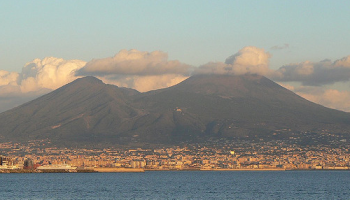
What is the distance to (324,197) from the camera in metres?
125

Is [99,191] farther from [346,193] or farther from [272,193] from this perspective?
[346,193]

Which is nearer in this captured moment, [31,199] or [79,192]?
[31,199]

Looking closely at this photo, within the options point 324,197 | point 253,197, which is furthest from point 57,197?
point 324,197

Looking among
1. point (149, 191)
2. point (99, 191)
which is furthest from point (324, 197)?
point (99, 191)

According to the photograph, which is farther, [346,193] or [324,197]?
[346,193]

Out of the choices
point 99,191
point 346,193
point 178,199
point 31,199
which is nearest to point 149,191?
point 99,191

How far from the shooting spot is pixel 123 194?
128500 millimetres

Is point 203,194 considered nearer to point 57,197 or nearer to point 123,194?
point 123,194

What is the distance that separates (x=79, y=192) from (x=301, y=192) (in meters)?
46.3

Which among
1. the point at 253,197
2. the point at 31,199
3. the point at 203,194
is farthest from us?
the point at 203,194

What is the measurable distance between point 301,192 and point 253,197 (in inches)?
755

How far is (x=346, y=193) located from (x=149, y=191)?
40859 mm

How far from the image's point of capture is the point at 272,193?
134 m

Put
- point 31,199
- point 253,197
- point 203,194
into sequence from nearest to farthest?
point 31,199 < point 253,197 < point 203,194
